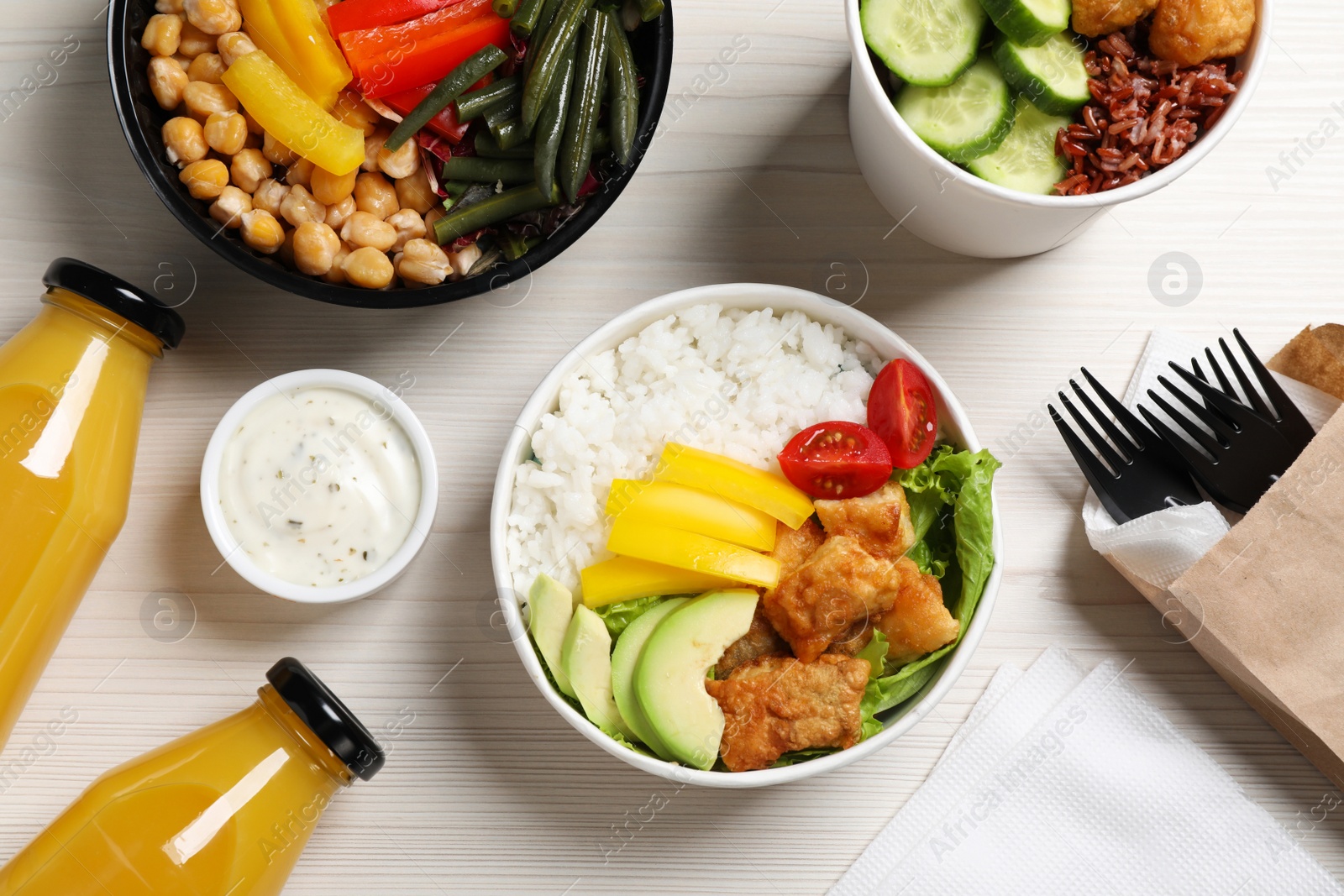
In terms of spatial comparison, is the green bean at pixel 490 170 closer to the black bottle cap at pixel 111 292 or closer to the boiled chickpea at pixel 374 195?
the boiled chickpea at pixel 374 195

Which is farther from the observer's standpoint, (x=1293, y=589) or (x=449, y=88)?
(x=1293, y=589)

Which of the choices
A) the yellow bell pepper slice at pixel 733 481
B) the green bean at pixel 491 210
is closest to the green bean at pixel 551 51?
the green bean at pixel 491 210

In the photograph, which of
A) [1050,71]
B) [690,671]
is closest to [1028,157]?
[1050,71]

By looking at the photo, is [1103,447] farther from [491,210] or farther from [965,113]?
[491,210]

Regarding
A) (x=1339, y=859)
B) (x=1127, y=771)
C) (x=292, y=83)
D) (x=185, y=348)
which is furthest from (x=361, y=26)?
(x=1339, y=859)

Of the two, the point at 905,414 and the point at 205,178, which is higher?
the point at 205,178

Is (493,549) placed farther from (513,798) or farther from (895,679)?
(895,679)
